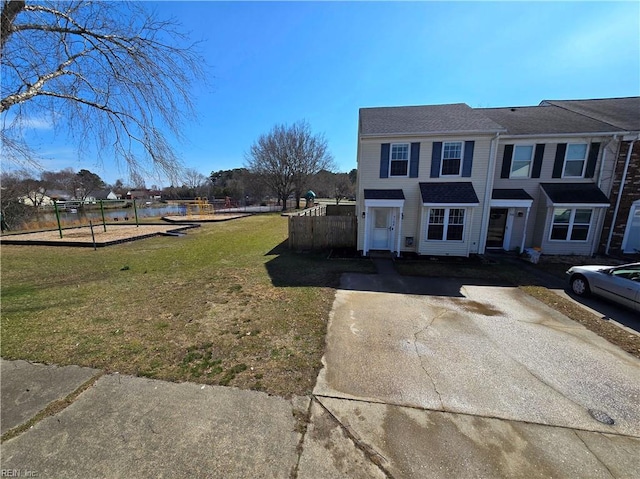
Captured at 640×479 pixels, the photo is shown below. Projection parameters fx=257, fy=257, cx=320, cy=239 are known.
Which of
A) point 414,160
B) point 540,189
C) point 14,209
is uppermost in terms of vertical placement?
point 414,160

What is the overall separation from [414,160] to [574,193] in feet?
22.4

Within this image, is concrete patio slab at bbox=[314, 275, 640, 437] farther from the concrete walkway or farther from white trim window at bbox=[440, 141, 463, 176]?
white trim window at bbox=[440, 141, 463, 176]

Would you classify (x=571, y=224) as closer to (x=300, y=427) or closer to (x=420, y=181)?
(x=420, y=181)

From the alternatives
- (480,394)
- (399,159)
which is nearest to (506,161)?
(399,159)

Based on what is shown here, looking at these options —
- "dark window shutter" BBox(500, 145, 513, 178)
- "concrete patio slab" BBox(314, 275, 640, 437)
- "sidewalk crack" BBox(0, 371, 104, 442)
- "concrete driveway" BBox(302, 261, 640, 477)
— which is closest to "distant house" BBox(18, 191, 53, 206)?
"sidewalk crack" BBox(0, 371, 104, 442)

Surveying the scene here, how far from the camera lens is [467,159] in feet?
34.8

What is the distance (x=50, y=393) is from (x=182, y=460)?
7.34ft

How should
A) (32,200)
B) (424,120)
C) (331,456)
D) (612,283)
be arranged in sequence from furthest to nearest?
(32,200), (424,120), (612,283), (331,456)

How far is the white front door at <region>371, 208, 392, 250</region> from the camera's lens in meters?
11.5

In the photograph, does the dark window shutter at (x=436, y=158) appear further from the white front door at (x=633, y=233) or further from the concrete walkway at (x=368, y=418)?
the white front door at (x=633, y=233)

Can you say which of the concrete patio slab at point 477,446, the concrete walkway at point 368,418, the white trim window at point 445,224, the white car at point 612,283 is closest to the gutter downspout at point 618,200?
the white trim window at point 445,224

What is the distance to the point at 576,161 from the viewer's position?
11.0 meters

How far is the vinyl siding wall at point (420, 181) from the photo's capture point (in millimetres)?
10578

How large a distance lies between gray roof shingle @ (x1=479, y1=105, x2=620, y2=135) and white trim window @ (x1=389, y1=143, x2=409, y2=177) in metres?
4.61
